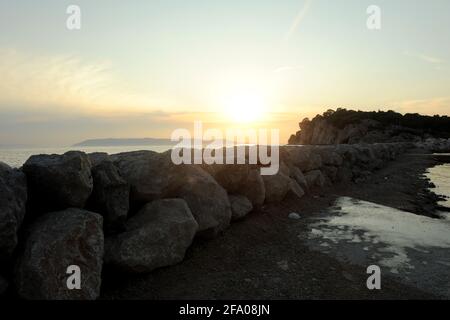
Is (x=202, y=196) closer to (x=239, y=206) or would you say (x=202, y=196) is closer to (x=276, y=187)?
(x=239, y=206)

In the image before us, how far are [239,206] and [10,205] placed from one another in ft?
21.4

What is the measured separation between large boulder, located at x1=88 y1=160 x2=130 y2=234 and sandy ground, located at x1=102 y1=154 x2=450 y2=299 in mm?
1079

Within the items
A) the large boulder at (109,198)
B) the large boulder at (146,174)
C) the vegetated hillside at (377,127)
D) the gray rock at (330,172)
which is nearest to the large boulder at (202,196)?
the large boulder at (146,174)

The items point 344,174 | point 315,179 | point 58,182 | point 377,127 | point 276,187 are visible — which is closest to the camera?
point 58,182

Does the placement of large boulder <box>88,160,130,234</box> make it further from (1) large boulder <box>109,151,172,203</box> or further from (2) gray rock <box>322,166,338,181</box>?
A: (2) gray rock <box>322,166,338,181</box>

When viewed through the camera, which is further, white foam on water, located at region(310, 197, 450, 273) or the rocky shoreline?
white foam on water, located at region(310, 197, 450, 273)

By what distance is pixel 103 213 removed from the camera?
8.01 metres

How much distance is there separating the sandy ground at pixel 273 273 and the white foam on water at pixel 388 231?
33 cm

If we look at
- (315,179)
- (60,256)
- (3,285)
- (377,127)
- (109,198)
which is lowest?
(377,127)

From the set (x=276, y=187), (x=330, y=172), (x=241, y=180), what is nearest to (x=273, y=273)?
(x=241, y=180)

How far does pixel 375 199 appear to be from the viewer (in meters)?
17.1

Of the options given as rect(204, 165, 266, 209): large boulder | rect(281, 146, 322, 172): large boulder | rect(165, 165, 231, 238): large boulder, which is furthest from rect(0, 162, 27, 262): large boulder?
rect(281, 146, 322, 172): large boulder

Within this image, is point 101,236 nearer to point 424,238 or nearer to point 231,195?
point 231,195

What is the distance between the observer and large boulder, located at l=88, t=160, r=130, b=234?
26.2ft
